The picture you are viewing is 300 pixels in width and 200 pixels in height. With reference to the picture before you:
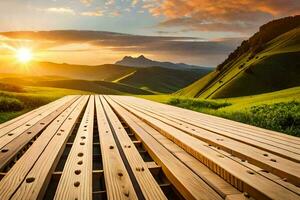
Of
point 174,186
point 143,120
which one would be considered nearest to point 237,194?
point 174,186

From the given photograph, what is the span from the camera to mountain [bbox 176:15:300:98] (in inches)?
3548

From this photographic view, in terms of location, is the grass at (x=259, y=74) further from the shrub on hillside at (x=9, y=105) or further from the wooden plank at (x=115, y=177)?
the wooden plank at (x=115, y=177)

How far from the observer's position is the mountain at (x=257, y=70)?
90125 millimetres

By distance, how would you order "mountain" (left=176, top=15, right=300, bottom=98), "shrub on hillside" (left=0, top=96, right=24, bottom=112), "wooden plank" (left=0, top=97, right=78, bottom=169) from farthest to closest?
"mountain" (left=176, top=15, right=300, bottom=98), "shrub on hillside" (left=0, top=96, right=24, bottom=112), "wooden plank" (left=0, top=97, right=78, bottom=169)

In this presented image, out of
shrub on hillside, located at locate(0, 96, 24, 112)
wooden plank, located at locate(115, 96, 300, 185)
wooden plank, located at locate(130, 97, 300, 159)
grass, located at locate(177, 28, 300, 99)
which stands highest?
grass, located at locate(177, 28, 300, 99)

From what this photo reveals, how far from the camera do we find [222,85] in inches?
3642

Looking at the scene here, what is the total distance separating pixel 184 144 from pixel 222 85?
9027 centimetres

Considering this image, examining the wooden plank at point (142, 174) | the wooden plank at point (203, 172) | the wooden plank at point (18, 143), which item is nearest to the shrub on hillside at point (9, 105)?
the wooden plank at point (18, 143)

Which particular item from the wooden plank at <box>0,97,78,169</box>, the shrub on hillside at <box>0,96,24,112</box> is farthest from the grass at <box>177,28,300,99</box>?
the wooden plank at <box>0,97,78,169</box>

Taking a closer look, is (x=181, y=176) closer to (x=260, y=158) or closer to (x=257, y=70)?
(x=260, y=158)

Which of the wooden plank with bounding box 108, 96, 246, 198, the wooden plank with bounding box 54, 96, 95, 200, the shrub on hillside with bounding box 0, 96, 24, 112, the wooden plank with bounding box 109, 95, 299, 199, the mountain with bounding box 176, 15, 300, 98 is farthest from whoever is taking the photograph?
the mountain with bounding box 176, 15, 300, 98

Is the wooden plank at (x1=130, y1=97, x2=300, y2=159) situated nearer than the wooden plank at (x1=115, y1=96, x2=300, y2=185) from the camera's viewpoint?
No

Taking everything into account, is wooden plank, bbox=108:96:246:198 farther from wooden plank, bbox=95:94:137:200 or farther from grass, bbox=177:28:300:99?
grass, bbox=177:28:300:99

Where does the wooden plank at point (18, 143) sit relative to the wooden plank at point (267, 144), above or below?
below
